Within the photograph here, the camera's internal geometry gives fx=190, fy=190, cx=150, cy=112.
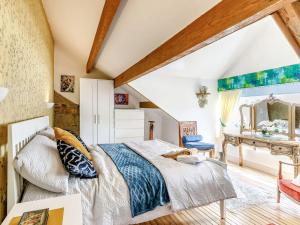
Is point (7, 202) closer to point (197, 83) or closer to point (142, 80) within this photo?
point (142, 80)

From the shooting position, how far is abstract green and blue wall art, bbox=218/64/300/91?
338 centimetres

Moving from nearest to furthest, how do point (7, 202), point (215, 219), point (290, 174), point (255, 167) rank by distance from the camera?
1. point (7, 202)
2. point (215, 219)
3. point (290, 174)
4. point (255, 167)

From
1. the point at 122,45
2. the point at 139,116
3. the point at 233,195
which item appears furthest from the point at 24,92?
the point at 139,116

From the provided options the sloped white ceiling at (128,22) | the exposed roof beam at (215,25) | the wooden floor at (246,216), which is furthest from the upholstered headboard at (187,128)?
the exposed roof beam at (215,25)

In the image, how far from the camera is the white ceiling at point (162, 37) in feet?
6.26

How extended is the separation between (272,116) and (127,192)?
3.36 m

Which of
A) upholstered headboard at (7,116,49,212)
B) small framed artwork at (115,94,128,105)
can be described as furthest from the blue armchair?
upholstered headboard at (7,116,49,212)

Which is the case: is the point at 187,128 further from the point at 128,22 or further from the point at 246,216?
the point at 128,22

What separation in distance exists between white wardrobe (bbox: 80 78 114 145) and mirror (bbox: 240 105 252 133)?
3091 mm

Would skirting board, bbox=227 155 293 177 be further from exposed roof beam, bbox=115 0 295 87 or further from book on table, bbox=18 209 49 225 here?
book on table, bbox=18 209 49 225

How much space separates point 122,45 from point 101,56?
1030 mm

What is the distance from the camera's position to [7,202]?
134 centimetres

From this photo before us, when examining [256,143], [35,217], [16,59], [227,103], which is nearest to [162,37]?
[16,59]

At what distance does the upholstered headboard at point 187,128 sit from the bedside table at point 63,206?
352 cm
